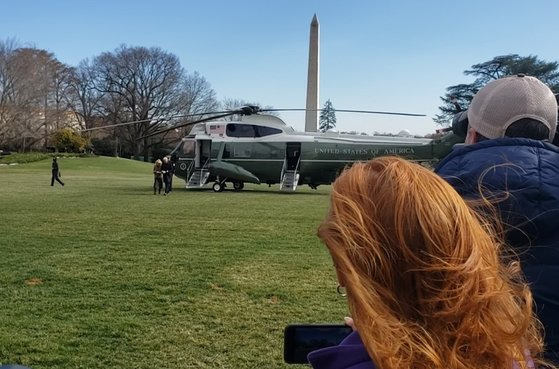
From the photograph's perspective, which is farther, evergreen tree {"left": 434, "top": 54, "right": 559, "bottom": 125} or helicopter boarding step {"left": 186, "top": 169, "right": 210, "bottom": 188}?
evergreen tree {"left": 434, "top": 54, "right": 559, "bottom": 125}

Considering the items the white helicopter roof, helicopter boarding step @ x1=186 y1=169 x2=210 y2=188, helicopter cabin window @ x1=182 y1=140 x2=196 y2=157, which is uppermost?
the white helicopter roof

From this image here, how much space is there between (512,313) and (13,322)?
4.57m

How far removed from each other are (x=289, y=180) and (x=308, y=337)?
22.6m

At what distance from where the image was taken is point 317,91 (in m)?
39.8

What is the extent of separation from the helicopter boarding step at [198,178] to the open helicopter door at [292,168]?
335cm

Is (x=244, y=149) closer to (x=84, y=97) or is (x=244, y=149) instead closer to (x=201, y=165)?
(x=201, y=165)

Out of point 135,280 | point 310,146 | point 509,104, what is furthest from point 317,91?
point 509,104

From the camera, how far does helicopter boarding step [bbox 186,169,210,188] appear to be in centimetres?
2442

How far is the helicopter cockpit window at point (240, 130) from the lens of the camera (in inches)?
944

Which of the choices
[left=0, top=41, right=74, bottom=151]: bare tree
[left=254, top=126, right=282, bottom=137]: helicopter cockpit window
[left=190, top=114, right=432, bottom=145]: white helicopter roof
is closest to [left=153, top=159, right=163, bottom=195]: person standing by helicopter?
[left=190, top=114, right=432, bottom=145]: white helicopter roof

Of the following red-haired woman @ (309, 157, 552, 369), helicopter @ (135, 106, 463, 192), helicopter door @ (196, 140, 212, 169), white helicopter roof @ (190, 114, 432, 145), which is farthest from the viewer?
helicopter door @ (196, 140, 212, 169)

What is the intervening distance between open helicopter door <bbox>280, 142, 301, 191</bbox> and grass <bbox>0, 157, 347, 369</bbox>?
1275 centimetres

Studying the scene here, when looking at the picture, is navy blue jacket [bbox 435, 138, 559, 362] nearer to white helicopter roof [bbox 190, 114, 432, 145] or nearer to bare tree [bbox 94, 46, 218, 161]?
white helicopter roof [bbox 190, 114, 432, 145]

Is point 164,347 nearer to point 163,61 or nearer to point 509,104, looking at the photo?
point 509,104
